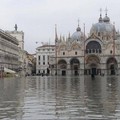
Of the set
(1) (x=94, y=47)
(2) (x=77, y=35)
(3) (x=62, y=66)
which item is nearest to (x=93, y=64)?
(1) (x=94, y=47)

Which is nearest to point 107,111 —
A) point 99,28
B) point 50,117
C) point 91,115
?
point 91,115

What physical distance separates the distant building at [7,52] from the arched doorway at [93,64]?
2972 centimetres

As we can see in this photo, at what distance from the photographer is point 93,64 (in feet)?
470

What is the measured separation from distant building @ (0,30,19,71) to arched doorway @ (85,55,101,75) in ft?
97.5

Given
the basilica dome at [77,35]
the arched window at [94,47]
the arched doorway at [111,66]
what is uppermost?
the basilica dome at [77,35]

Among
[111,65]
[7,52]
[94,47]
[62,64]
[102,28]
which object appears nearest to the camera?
[7,52]

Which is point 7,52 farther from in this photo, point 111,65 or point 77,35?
point 77,35

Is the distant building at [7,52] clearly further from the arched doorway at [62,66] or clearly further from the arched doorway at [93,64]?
the arched doorway at [93,64]

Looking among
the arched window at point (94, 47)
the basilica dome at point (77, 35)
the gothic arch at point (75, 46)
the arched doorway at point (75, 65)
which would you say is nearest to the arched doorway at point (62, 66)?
the arched doorway at point (75, 65)

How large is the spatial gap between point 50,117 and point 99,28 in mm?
139697

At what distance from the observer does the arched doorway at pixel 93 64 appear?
142625 millimetres

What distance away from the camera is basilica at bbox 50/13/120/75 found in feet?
462

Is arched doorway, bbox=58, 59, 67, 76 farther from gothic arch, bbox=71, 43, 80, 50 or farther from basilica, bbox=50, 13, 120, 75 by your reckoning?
gothic arch, bbox=71, 43, 80, 50

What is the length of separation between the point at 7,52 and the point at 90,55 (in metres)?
44.1
